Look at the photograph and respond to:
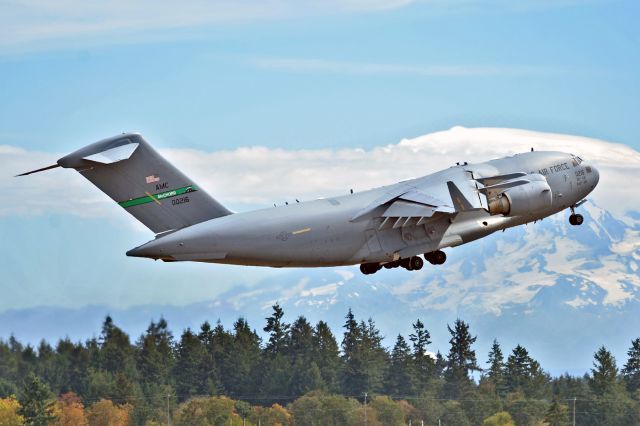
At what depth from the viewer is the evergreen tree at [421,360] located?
259 feet

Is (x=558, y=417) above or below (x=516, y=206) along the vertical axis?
below

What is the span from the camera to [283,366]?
7519cm

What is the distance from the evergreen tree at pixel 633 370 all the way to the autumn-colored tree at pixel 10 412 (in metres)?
38.3

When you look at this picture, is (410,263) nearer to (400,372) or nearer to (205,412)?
(205,412)

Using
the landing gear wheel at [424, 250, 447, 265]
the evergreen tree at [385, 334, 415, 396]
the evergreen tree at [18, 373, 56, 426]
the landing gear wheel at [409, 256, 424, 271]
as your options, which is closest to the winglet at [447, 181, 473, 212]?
the landing gear wheel at [424, 250, 447, 265]

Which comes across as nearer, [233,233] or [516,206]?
[233,233]

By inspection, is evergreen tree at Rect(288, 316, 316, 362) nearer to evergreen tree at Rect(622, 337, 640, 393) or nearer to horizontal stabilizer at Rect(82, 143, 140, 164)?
evergreen tree at Rect(622, 337, 640, 393)

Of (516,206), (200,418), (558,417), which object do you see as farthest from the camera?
(558,417)

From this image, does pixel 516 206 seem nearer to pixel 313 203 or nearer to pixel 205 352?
pixel 313 203

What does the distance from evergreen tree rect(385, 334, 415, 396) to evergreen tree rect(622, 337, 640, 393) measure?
13494 mm

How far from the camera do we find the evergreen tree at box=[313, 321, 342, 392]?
246ft

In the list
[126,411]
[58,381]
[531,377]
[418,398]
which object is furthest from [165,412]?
[531,377]

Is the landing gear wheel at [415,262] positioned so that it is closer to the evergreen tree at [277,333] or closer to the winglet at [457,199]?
the winglet at [457,199]

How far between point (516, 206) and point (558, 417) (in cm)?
3918
